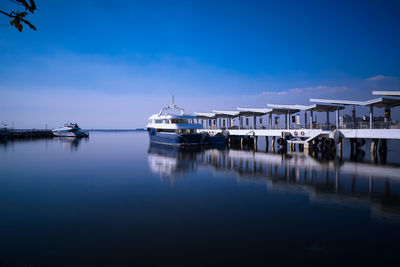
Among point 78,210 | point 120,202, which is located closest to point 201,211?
point 120,202

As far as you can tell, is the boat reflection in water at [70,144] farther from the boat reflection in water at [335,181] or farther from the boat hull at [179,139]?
the boat reflection in water at [335,181]

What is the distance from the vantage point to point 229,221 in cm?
905

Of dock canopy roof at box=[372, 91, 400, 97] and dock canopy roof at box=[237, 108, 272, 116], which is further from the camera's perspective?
dock canopy roof at box=[237, 108, 272, 116]

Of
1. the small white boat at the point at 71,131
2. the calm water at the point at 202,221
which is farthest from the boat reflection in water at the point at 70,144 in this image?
the calm water at the point at 202,221

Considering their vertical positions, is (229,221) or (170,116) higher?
(170,116)

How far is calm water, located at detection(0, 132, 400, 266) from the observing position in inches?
258

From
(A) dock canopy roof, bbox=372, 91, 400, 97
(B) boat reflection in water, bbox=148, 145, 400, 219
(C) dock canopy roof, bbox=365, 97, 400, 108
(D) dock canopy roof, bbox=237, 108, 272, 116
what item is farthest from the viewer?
(D) dock canopy roof, bbox=237, 108, 272, 116

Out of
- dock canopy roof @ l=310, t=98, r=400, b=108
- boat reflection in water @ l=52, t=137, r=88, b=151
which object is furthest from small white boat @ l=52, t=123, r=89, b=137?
dock canopy roof @ l=310, t=98, r=400, b=108

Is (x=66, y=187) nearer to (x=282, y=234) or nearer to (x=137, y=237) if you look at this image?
(x=137, y=237)

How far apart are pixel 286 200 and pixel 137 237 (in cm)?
757

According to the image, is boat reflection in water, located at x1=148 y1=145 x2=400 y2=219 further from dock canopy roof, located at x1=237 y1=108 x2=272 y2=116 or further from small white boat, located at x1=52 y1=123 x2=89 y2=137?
small white boat, located at x1=52 y1=123 x2=89 y2=137

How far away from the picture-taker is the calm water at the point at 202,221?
258 inches

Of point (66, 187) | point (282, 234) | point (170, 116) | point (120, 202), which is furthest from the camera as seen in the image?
point (170, 116)

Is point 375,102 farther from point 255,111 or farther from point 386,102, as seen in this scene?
point 255,111
